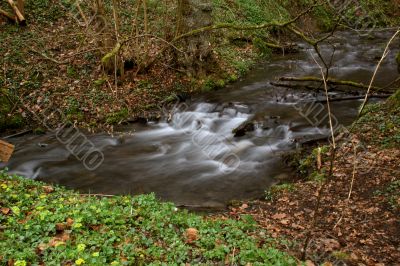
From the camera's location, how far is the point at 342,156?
8.64 metres

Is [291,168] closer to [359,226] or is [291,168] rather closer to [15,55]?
[359,226]

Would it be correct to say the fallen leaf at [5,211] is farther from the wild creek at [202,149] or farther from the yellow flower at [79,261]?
the wild creek at [202,149]

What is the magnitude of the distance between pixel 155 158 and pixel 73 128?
10.6 feet

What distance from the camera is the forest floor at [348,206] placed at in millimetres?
5820

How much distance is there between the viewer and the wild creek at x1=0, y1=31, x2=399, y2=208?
29.5 feet

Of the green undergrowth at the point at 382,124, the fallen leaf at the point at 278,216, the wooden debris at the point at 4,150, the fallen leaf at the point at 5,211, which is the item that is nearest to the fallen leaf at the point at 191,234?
the fallen leaf at the point at 278,216

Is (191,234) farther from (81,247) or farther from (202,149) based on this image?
(202,149)

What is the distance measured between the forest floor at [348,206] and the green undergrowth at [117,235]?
2.45 feet

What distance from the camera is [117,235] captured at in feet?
17.5

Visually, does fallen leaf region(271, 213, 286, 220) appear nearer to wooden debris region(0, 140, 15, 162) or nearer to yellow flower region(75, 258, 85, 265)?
yellow flower region(75, 258, 85, 265)

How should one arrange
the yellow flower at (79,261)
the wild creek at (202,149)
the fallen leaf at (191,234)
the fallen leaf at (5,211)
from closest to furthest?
the yellow flower at (79,261), the fallen leaf at (191,234), the fallen leaf at (5,211), the wild creek at (202,149)

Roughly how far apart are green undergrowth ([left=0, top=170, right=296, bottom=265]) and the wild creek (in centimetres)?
187

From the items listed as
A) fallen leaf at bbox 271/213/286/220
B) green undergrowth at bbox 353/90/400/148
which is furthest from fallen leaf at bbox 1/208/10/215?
green undergrowth at bbox 353/90/400/148

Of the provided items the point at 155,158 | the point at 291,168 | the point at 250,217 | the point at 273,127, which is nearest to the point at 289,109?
the point at 273,127
